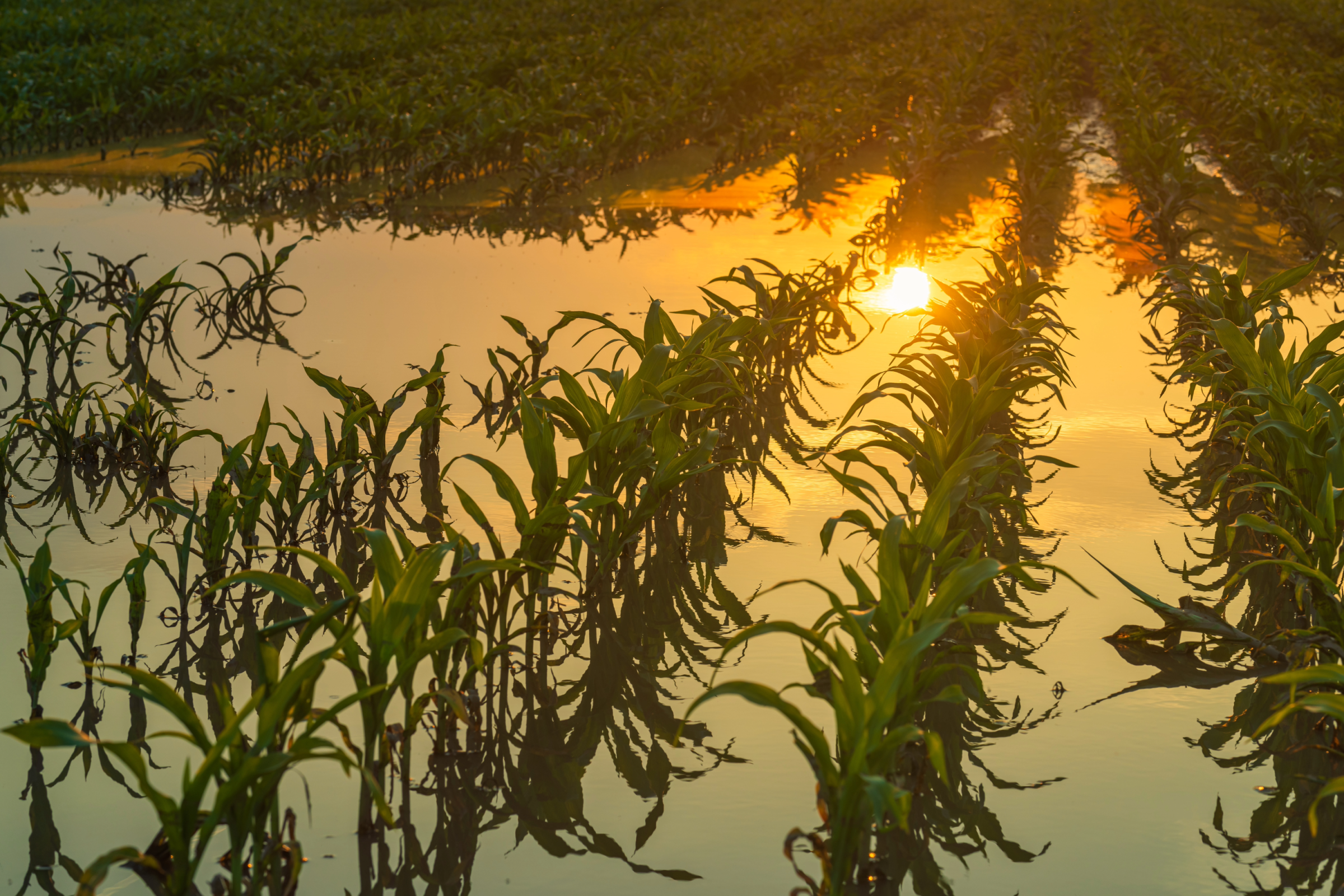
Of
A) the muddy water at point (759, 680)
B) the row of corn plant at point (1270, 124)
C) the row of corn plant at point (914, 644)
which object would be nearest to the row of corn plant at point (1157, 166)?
the row of corn plant at point (1270, 124)

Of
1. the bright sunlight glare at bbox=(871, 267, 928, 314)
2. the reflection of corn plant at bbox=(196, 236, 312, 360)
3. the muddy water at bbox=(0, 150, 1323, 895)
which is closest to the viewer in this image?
the muddy water at bbox=(0, 150, 1323, 895)

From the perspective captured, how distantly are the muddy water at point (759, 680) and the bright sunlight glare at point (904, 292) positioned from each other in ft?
0.19

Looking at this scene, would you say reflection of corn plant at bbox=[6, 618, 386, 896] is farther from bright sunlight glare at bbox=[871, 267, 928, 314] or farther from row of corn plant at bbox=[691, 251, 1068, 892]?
bright sunlight glare at bbox=[871, 267, 928, 314]

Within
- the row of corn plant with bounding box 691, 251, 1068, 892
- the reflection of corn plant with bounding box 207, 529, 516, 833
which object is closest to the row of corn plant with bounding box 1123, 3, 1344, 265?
the row of corn plant with bounding box 691, 251, 1068, 892

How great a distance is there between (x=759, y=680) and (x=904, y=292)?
4.78 m

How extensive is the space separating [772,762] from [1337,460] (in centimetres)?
179

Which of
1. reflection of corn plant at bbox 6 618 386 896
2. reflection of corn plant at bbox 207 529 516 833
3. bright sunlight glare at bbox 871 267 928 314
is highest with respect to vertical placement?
bright sunlight glare at bbox 871 267 928 314

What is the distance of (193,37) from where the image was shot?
15.6 meters

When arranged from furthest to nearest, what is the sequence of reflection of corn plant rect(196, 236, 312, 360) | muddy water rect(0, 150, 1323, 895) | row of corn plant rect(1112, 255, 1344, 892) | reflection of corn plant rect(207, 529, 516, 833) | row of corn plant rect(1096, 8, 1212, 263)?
1. row of corn plant rect(1096, 8, 1212, 263)
2. reflection of corn plant rect(196, 236, 312, 360)
3. row of corn plant rect(1112, 255, 1344, 892)
4. muddy water rect(0, 150, 1323, 895)
5. reflection of corn plant rect(207, 529, 516, 833)

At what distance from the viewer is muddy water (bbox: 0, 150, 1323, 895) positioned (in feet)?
8.39

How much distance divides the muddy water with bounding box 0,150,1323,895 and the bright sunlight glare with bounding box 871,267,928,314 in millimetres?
57

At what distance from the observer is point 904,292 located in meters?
7.60

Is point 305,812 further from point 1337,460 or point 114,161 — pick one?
point 114,161

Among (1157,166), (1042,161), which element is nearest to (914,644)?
(1157,166)
